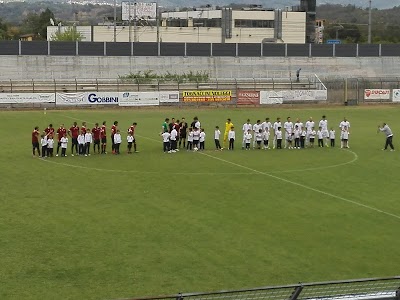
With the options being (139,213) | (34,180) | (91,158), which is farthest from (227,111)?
(139,213)

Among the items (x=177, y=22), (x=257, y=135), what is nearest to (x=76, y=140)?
(x=257, y=135)

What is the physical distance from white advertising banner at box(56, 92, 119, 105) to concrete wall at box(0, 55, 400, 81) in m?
17.7

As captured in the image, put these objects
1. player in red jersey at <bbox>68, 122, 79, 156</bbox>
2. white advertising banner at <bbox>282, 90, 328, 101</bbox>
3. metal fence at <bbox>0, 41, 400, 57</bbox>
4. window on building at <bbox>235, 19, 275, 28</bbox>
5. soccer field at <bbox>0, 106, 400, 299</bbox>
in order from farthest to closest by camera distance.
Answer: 1. window on building at <bbox>235, 19, 275, 28</bbox>
2. metal fence at <bbox>0, 41, 400, 57</bbox>
3. white advertising banner at <bbox>282, 90, 328, 101</bbox>
4. player in red jersey at <bbox>68, 122, 79, 156</bbox>
5. soccer field at <bbox>0, 106, 400, 299</bbox>

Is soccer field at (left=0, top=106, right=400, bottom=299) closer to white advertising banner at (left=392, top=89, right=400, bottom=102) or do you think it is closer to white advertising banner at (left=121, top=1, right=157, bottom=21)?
white advertising banner at (left=392, top=89, right=400, bottom=102)

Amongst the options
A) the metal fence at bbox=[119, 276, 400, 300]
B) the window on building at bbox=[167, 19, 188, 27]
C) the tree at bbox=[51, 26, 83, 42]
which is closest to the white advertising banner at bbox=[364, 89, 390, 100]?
the metal fence at bbox=[119, 276, 400, 300]

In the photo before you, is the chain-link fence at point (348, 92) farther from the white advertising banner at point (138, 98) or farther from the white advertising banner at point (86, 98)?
the white advertising banner at point (86, 98)

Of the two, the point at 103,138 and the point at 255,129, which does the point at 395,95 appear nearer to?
the point at 255,129

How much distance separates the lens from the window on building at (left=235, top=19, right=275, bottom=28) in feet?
387

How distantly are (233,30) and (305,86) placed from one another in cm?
4845

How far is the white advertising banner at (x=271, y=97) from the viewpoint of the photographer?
6088 cm

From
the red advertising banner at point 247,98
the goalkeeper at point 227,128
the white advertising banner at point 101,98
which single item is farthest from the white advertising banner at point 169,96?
the goalkeeper at point 227,128

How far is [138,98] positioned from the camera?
57.8 m

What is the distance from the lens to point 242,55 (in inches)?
3182

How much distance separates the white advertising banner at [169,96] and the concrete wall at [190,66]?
60.6 feet
